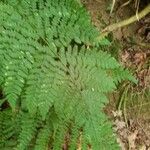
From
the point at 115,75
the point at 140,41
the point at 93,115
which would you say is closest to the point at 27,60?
the point at 93,115

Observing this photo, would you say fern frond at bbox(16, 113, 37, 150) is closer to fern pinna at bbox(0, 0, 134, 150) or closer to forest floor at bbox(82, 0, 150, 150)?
fern pinna at bbox(0, 0, 134, 150)

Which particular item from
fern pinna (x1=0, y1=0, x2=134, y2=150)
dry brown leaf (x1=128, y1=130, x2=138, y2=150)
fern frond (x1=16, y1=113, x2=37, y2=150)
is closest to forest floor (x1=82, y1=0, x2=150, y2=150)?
dry brown leaf (x1=128, y1=130, x2=138, y2=150)

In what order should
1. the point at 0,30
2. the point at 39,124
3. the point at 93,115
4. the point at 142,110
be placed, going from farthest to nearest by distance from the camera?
the point at 142,110, the point at 39,124, the point at 93,115, the point at 0,30

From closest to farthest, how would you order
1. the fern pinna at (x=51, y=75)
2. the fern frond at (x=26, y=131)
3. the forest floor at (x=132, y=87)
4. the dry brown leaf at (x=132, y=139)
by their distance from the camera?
the fern pinna at (x=51, y=75), the fern frond at (x=26, y=131), the forest floor at (x=132, y=87), the dry brown leaf at (x=132, y=139)

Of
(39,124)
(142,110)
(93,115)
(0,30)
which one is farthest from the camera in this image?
(142,110)

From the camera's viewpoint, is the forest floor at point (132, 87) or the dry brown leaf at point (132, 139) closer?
the forest floor at point (132, 87)

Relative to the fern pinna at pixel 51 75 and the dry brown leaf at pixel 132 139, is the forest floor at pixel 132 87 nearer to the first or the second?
the dry brown leaf at pixel 132 139

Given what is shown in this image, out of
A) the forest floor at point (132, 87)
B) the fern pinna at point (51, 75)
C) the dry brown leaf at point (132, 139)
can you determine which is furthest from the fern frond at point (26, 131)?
the dry brown leaf at point (132, 139)

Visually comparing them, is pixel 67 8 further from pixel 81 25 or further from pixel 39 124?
pixel 39 124
